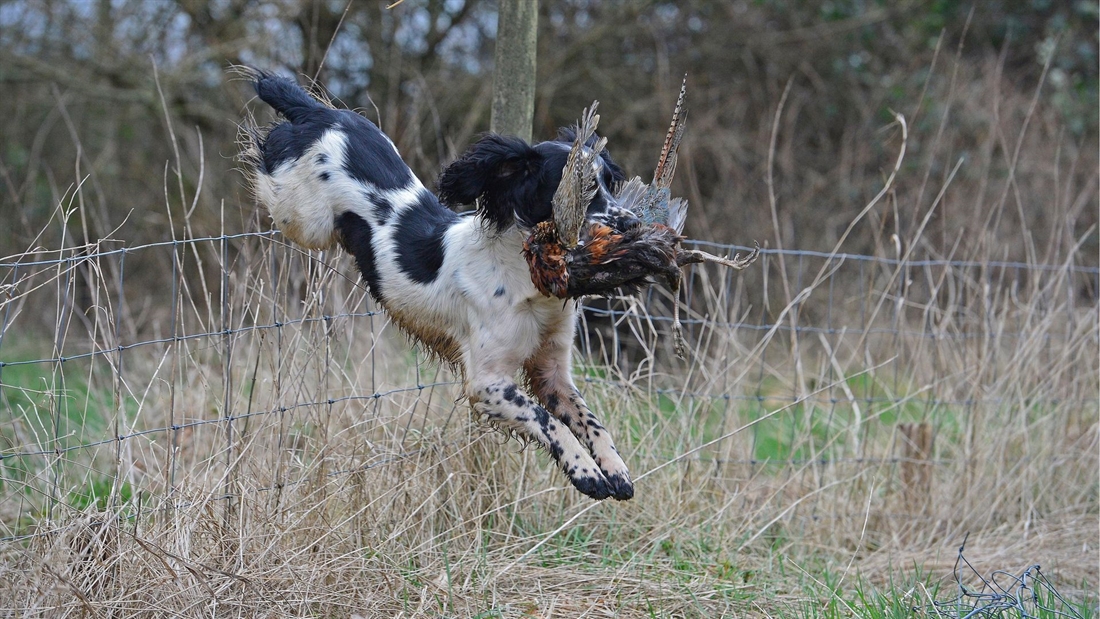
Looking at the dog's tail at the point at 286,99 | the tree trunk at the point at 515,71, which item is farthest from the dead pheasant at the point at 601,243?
the tree trunk at the point at 515,71

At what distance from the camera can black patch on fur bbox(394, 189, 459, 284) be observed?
3107 millimetres

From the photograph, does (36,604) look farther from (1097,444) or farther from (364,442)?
(1097,444)

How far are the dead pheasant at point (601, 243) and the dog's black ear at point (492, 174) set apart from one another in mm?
213

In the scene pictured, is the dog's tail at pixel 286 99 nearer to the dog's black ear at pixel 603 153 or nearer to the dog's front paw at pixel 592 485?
the dog's black ear at pixel 603 153

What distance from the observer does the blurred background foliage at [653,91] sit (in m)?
8.60

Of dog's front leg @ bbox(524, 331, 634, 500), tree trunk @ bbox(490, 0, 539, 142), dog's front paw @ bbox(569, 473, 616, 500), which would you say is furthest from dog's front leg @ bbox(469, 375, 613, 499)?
tree trunk @ bbox(490, 0, 539, 142)

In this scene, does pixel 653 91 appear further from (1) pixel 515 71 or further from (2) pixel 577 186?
(2) pixel 577 186

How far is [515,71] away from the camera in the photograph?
4.02m

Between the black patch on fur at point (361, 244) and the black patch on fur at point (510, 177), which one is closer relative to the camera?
the black patch on fur at point (510, 177)

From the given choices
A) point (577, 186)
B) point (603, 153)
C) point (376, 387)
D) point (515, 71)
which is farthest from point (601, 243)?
point (376, 387)

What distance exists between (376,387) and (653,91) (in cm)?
590

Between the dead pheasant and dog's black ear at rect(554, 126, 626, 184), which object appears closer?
the dead pheasant

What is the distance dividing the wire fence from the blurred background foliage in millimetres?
2655

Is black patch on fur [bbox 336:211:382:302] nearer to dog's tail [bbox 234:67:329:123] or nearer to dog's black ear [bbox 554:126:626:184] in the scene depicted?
dog's tail [bbox 234:67:329:123]
